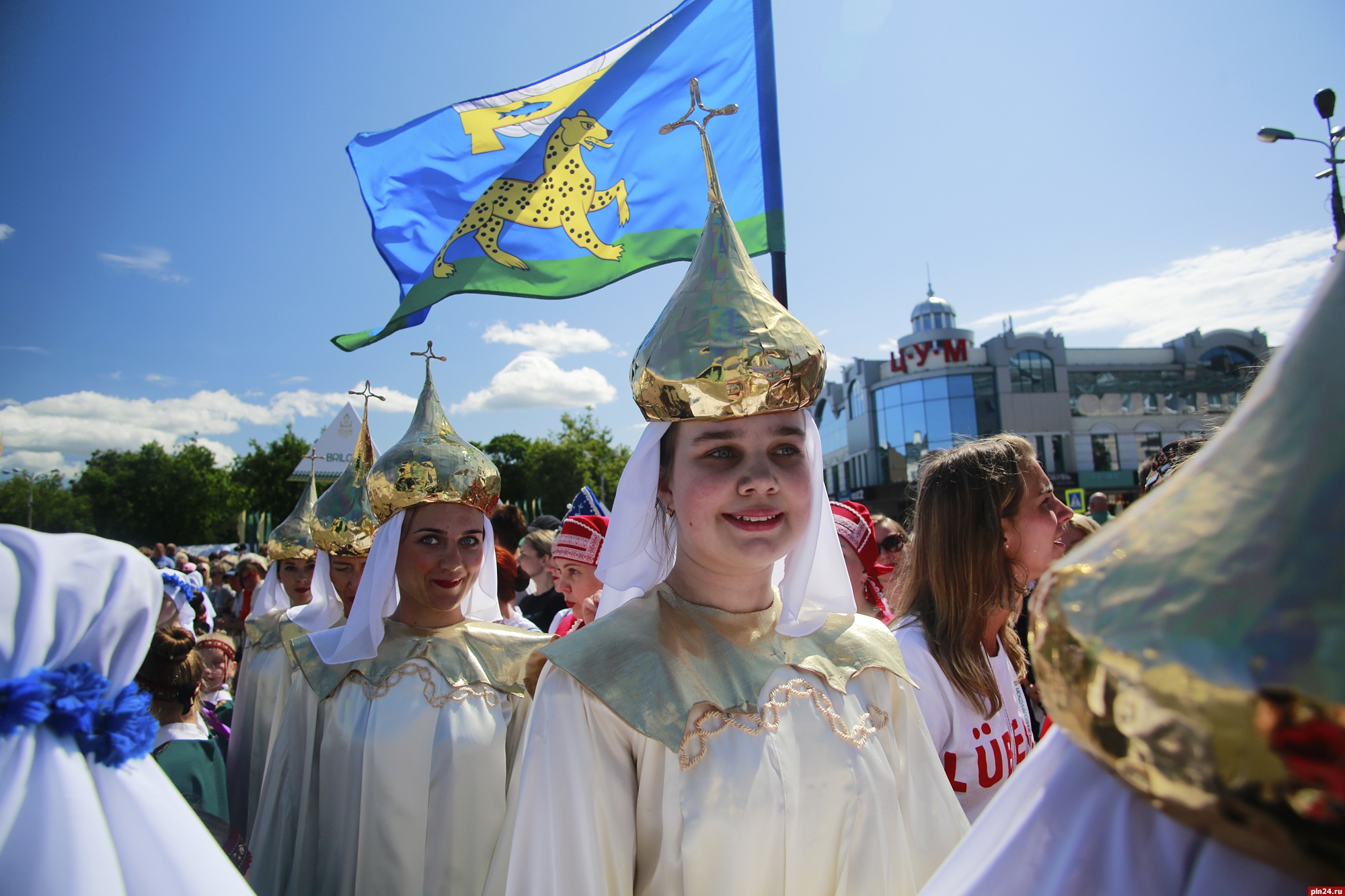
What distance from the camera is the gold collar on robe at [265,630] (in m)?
4.82

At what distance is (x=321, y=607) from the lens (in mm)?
4469

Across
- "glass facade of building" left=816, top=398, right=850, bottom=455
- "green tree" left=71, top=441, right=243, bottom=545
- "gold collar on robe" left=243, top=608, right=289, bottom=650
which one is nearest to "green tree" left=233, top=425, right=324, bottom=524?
"green tree" left=71, top=441, right=243, bottom=545

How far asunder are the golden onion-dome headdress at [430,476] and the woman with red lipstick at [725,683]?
1559mm

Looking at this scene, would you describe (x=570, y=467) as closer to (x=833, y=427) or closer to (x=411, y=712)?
(x=833, y=427)

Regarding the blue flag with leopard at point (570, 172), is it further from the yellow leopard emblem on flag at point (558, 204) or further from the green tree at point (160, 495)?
the green tree at point (160, 495)

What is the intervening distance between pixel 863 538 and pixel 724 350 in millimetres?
3211

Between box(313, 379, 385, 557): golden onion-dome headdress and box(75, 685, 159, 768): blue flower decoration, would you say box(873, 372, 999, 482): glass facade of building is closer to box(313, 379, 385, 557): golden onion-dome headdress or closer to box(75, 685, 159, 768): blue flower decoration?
box(313, 379, 385, 557): golden onion-dome headdress

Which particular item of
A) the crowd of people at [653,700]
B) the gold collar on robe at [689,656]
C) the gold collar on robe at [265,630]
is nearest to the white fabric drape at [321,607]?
the crowd of people at [653,700]

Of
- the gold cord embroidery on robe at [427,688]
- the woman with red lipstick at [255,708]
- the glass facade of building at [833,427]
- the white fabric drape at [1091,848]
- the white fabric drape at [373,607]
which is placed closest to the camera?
the white fabric drape at [1091,848]

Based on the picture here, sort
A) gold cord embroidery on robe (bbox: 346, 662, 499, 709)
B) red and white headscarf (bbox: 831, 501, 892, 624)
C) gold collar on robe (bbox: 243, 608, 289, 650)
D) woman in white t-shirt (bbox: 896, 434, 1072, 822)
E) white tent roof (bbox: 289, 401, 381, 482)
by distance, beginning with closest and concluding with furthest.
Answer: woman in white t-shirt (bbox: 896, 434, 1072, 822) → gold cord embroidery on robe (bbox: 346, 662, 499, 709) → red and white headscarf (bbox: 831, 501, 892, 624) → gold collar on robe (bbox: 243, 608, 289, 650) → white tent roof (bbox: 289, 401, 381, 482)

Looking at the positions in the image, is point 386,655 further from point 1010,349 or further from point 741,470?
point 1010,349

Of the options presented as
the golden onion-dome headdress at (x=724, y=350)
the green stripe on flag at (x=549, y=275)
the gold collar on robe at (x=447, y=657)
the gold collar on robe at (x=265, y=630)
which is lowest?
the gold collar on robe at (x=265, y=630)

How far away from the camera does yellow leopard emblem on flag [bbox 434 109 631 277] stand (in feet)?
15.9

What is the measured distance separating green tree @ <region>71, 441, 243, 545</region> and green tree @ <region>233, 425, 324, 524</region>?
1824mm
